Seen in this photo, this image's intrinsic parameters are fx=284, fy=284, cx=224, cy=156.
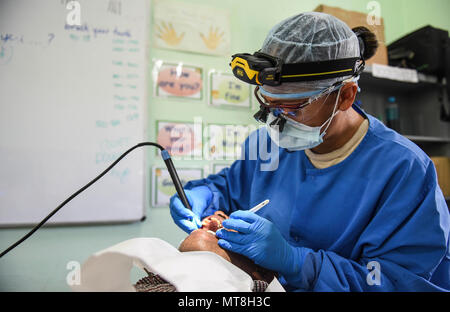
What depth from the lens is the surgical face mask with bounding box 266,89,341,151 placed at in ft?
2.44

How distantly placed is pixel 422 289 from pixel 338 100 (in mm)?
451

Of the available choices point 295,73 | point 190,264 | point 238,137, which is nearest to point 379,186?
point 295,73

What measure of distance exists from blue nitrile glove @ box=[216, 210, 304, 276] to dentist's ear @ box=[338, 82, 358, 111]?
0.38m

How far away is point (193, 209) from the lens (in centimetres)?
84

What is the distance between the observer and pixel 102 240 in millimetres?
1273

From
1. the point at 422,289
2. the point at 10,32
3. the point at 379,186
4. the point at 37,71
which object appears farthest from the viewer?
the point at 37,71

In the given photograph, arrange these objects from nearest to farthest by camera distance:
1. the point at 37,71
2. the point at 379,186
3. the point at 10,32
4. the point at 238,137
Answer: the point at 379,186, the point at 10,32, the point at 37,71, the point at 238,137

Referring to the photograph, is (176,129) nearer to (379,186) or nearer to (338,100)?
(338,100)

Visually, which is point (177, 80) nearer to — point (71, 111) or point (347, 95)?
point (71, 111)

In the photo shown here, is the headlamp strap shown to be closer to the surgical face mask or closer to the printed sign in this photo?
the surgical face mask

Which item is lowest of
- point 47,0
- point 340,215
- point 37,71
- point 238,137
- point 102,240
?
point 102,240

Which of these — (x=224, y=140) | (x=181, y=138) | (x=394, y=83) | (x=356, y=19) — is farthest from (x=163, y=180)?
(x=394, y=83)

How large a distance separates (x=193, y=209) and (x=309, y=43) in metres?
0.54

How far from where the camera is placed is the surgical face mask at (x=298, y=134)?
0.74 metres
